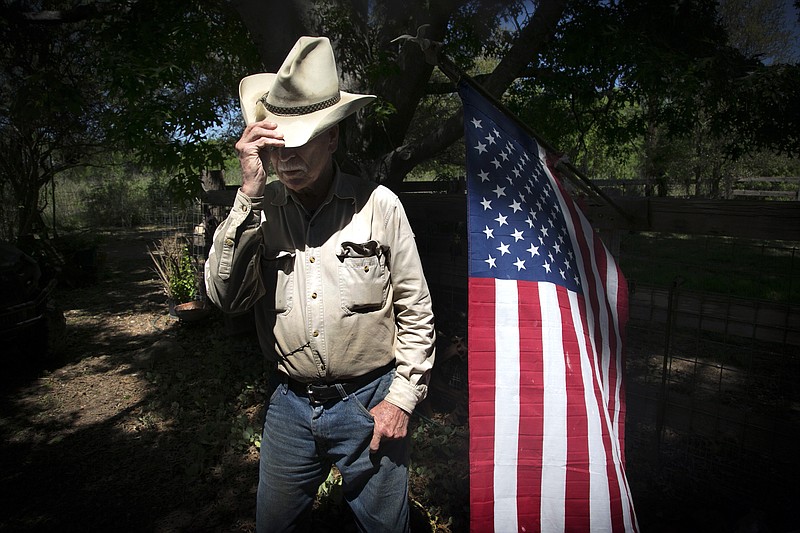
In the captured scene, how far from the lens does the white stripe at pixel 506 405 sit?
179cm

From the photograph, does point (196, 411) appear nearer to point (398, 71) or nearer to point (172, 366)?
point (172, 366)

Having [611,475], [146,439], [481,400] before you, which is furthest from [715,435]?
[146,439]

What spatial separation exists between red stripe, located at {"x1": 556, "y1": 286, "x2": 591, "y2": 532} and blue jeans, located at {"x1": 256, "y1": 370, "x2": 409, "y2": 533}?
0.61m

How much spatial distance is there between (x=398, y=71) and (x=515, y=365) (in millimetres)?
3482

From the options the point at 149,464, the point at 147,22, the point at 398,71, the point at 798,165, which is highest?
the point at 147,22

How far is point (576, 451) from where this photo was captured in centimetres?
183

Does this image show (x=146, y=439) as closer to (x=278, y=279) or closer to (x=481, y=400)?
(x=278, y=279)

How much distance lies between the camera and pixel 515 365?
1.88m

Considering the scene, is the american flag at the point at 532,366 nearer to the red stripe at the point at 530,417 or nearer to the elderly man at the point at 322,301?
the red stripe at the point at 530,417

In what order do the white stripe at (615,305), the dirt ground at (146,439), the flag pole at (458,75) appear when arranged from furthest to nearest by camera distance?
the dirt ground at (146,439), the white stripe at (615,305), the flag pole at (458,75)

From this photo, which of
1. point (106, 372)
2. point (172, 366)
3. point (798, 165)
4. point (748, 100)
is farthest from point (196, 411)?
point (798, 165)

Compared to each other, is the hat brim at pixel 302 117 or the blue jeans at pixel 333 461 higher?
the hat brim at pixel 302 117

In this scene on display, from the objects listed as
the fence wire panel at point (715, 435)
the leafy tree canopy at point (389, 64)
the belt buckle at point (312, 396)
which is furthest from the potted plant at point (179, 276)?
the fence wire panel at point (715, 435)

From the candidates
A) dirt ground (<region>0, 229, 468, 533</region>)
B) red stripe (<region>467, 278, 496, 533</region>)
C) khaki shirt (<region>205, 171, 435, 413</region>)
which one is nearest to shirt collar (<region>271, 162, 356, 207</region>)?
khaki shirt (<region>205, 171, 435, 413</region>)
